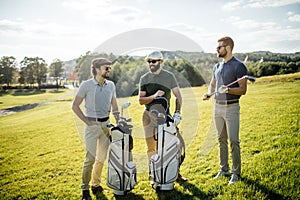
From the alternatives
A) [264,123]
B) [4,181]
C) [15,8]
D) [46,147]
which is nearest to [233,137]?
[264,123]

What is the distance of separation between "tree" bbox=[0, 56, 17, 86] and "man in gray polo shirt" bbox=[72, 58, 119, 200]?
28.1 meters

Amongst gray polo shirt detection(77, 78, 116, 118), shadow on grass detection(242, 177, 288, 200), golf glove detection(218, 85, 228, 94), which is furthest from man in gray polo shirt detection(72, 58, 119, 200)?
shadow on grass detection(242, 177, 288, 200)

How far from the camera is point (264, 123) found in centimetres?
714

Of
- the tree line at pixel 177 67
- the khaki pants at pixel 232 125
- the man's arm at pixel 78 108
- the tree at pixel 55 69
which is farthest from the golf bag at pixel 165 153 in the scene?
the tree at pixel 55 69

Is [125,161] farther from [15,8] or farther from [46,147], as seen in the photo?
[15,8]

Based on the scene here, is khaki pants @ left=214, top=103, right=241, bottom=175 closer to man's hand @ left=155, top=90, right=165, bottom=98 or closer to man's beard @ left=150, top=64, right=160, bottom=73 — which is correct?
man's hand @ left=155, top=90, right=165, bottom=98

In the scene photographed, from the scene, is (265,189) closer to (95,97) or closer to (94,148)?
(94,148)

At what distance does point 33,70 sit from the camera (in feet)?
136

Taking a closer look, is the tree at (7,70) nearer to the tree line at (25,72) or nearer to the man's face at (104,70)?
the tree line at (25,72)

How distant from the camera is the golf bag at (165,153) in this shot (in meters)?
3.52

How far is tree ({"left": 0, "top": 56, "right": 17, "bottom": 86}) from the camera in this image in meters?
28.0

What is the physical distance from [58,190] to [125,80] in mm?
5258

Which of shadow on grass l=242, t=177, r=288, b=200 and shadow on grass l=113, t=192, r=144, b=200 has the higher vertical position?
shadow on grass l=242, t=177, r=288, b=200

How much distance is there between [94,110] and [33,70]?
4229cm
